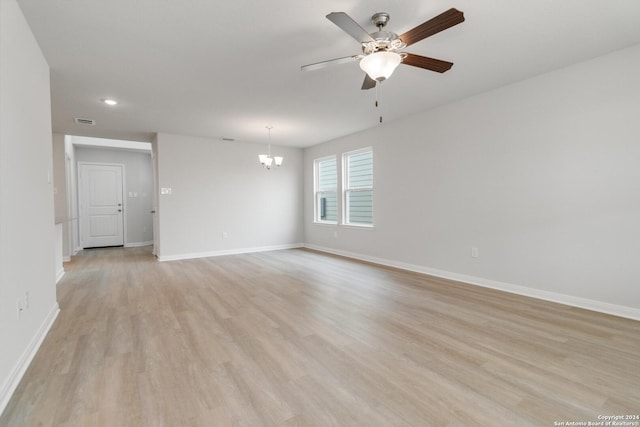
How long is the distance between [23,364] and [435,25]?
135 inches

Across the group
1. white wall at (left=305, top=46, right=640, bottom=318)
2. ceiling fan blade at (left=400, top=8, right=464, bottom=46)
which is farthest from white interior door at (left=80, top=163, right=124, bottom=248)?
ceiling fan blade at (left=400, top=8, right=464, bottom=46)

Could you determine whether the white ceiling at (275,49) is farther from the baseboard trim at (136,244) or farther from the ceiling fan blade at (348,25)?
the baseboard trim at (136,244)

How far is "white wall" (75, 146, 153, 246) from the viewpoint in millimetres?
7688

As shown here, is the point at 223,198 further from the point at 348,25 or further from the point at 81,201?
the point at 348,25

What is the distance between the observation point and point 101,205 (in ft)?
24.6

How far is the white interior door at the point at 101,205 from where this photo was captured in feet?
24.1

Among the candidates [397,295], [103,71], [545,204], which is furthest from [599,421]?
[103,71]

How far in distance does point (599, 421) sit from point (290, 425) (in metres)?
1.55

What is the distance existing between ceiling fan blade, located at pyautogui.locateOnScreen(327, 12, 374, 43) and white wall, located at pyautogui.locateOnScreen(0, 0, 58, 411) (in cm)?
196

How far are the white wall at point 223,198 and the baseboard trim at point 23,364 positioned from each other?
3.25m

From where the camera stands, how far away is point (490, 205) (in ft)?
12.2

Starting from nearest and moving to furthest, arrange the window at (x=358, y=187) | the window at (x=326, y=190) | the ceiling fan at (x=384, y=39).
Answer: the ceiling fan at (x=384, y=39) → the window at (x=358, y=187) → the window at (x=326, y=190)

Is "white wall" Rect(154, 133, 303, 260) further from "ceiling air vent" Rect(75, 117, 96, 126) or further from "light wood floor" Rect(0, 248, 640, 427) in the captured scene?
"light wood floor" Rect(0, 248, 640, 427)

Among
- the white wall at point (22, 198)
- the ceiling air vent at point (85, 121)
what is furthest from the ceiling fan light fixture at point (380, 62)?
the ceiling air vent at point (85, 121)
